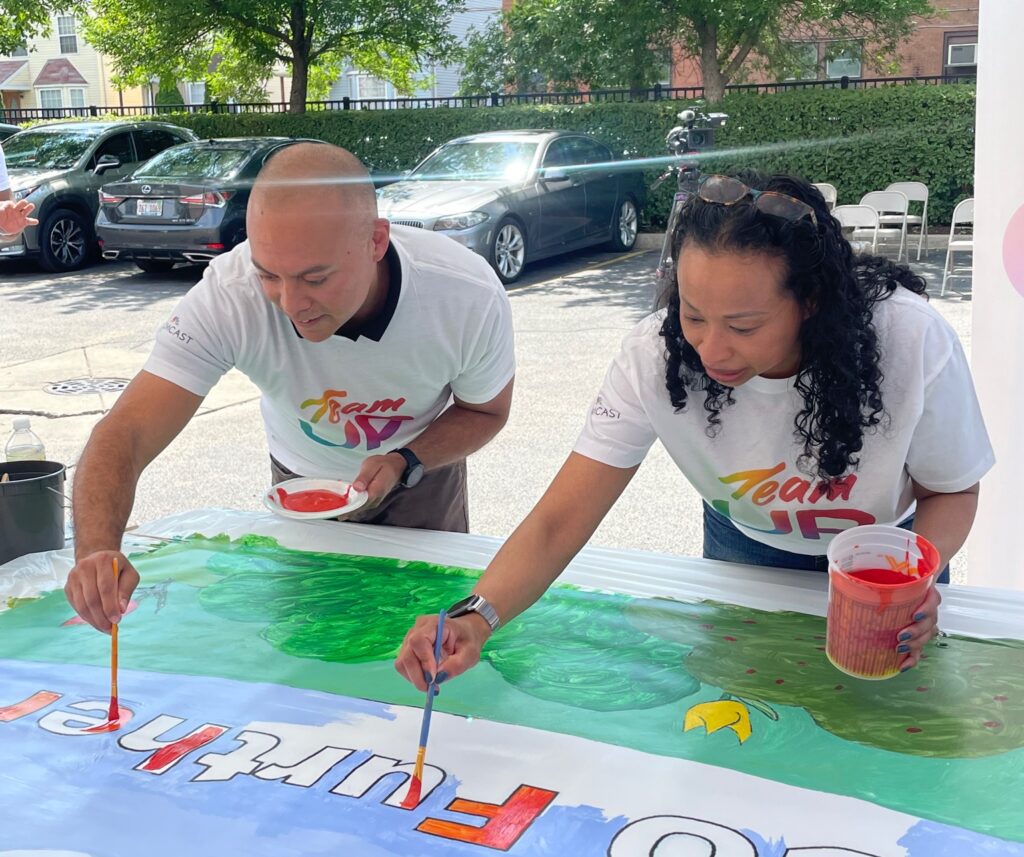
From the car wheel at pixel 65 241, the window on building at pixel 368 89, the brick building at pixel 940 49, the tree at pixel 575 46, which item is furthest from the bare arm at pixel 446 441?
the window on building at pixel 368 89

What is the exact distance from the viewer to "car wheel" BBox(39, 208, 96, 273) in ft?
36.5

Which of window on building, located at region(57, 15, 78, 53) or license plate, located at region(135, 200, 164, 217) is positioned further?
window on building, located at region(57, 15, 78, 53)

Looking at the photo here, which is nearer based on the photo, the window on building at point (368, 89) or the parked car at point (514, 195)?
the parked car at point (514, 195)

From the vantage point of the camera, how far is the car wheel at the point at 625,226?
1184 centimetres

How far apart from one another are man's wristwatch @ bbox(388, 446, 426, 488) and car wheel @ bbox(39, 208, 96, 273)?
10.0 meters

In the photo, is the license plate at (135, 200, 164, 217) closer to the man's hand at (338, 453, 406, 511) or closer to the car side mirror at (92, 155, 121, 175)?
the car side mirror at (92, 155, 121, 175)

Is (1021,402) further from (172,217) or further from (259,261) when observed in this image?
(172,217)

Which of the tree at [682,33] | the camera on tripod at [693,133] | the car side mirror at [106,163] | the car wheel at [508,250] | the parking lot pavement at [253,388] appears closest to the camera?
the parking lot pavement at [253,388]

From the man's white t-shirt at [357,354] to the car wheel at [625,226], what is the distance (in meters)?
9.62

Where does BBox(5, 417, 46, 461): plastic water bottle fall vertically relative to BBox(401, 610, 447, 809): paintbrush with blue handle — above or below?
above

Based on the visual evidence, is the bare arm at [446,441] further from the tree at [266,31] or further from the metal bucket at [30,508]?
the tree at [266,31]

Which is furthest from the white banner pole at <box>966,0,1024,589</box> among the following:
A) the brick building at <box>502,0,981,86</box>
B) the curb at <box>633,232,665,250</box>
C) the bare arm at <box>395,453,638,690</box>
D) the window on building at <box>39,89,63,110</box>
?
the window on building at <box>39,89,63,110</box>

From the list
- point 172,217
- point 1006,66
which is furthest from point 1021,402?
point 172,217

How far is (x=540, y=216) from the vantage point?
10.2 metres
